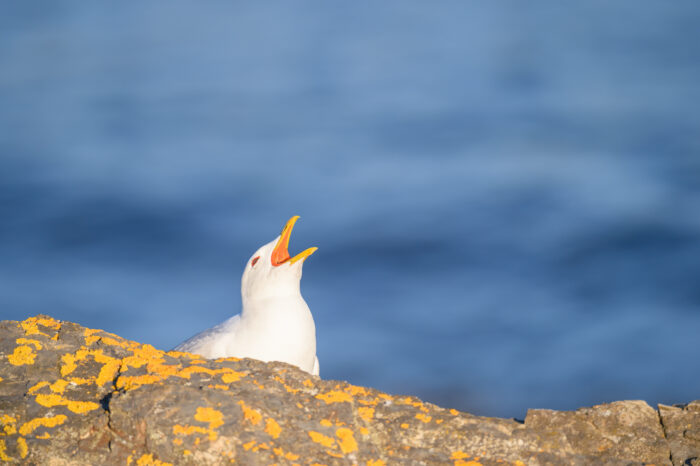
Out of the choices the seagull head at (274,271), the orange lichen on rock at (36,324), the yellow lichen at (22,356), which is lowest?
the yellow lichen at (22,356)

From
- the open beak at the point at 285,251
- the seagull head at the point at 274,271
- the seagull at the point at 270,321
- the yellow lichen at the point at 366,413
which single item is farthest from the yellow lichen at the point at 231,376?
the open beak at the point at 285,251

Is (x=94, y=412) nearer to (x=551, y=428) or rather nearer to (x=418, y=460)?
(x=418, y=460)

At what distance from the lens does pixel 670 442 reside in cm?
668

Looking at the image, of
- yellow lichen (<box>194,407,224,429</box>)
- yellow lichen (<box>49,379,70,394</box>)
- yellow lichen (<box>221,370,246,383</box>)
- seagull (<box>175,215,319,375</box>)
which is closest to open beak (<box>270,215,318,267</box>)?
seagull (<box>175,215,319,375</box>)

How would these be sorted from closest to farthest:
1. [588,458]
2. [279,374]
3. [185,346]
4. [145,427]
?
[145,427] < [588,458] < [279,374] < [185,346]

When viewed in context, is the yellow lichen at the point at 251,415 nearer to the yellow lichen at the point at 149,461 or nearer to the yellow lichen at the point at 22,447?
the yellow lichen at the point at 149,461

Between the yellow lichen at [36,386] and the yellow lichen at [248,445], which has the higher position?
the yellow lichen at [36,386]

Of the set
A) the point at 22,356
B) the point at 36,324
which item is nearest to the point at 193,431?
the point at 22,356

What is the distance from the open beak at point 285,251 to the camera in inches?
456

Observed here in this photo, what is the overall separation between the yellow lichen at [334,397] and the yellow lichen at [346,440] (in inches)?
17.5

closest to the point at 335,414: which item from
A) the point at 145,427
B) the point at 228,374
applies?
the point at 228,374

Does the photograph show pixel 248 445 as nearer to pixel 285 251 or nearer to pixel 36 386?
pixel 36 386

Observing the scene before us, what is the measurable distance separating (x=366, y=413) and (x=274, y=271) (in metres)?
5.13

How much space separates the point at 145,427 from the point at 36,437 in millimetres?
904
